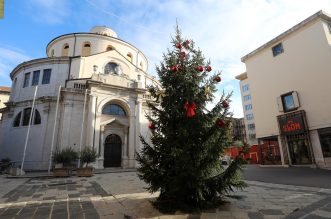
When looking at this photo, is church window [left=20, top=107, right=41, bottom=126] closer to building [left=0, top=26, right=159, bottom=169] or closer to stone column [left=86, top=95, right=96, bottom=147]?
building [left=0, top=26, right=159, bottom=169]

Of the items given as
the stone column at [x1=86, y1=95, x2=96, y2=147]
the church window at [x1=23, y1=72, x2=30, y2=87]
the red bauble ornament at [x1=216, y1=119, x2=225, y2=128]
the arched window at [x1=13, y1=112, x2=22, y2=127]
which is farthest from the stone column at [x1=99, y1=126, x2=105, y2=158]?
the red bauble ornament at [x1=216, y1=119, x2=225, y2=128]

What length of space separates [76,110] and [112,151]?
5.83 m

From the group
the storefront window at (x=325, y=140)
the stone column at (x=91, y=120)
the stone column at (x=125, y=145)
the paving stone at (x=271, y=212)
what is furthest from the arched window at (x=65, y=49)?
the storefront window at (x=325, y=140)

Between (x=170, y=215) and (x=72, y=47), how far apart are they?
2800 centimetres

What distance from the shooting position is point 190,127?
18.0ft

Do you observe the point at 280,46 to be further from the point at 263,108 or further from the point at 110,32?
the point at 110,32

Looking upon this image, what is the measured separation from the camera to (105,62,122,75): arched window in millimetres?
25484

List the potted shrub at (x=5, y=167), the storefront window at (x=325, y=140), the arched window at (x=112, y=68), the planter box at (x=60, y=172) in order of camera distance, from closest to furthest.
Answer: the planter box at (x=60, y=172) < the storefront window at (x=325, y=140) < the potted shrub at (x=5, y=167) < the arched window at (x=112, y=68)

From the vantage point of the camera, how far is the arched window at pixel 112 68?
25484 mm

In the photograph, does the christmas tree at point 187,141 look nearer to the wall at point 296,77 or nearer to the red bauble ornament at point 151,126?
the red bauble ornament at point 151,126

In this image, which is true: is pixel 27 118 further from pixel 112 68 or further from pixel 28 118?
pixel 112 68

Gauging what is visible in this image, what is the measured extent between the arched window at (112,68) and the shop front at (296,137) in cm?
1877

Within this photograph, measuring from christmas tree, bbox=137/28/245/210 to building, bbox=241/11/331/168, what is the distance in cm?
1496

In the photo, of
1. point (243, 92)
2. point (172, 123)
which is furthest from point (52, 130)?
point (243, 92)
